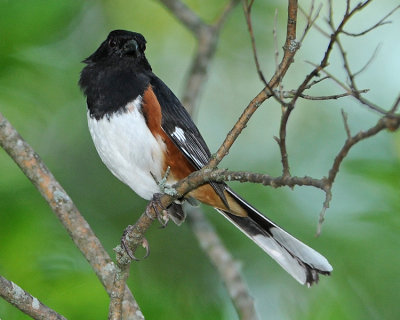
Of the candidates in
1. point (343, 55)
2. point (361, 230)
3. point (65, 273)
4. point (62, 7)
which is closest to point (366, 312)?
point (361, 230)

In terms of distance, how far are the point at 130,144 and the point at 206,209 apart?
2.12 meters

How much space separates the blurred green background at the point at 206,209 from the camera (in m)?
4.04

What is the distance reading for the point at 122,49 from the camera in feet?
13.0

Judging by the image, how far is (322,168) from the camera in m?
5.96

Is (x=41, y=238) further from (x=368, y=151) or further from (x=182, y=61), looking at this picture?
(x=182, y=61)

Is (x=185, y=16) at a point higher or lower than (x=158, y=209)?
higher

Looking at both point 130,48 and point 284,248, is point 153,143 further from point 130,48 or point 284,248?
point 284,248

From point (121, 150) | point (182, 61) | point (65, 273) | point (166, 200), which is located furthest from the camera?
point (182, 61)

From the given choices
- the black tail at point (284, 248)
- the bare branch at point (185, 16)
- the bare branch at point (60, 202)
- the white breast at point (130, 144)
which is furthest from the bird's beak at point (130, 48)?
the bare branch at point (185, 16)

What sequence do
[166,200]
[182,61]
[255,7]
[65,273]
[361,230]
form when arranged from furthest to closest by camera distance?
[182,61]
[255,7]
[361,230]
[65,273]
[166,200]

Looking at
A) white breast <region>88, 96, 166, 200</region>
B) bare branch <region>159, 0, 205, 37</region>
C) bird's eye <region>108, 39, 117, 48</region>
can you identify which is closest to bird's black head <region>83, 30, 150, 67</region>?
bird's eye <region>108, 39, 117, 48</region>

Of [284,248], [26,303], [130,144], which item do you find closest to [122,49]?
[130,144]

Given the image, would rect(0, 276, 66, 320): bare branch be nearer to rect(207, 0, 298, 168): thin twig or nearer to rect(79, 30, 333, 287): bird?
rect(207, 0, 298, 168): thin twig

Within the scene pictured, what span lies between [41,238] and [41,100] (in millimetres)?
1785
